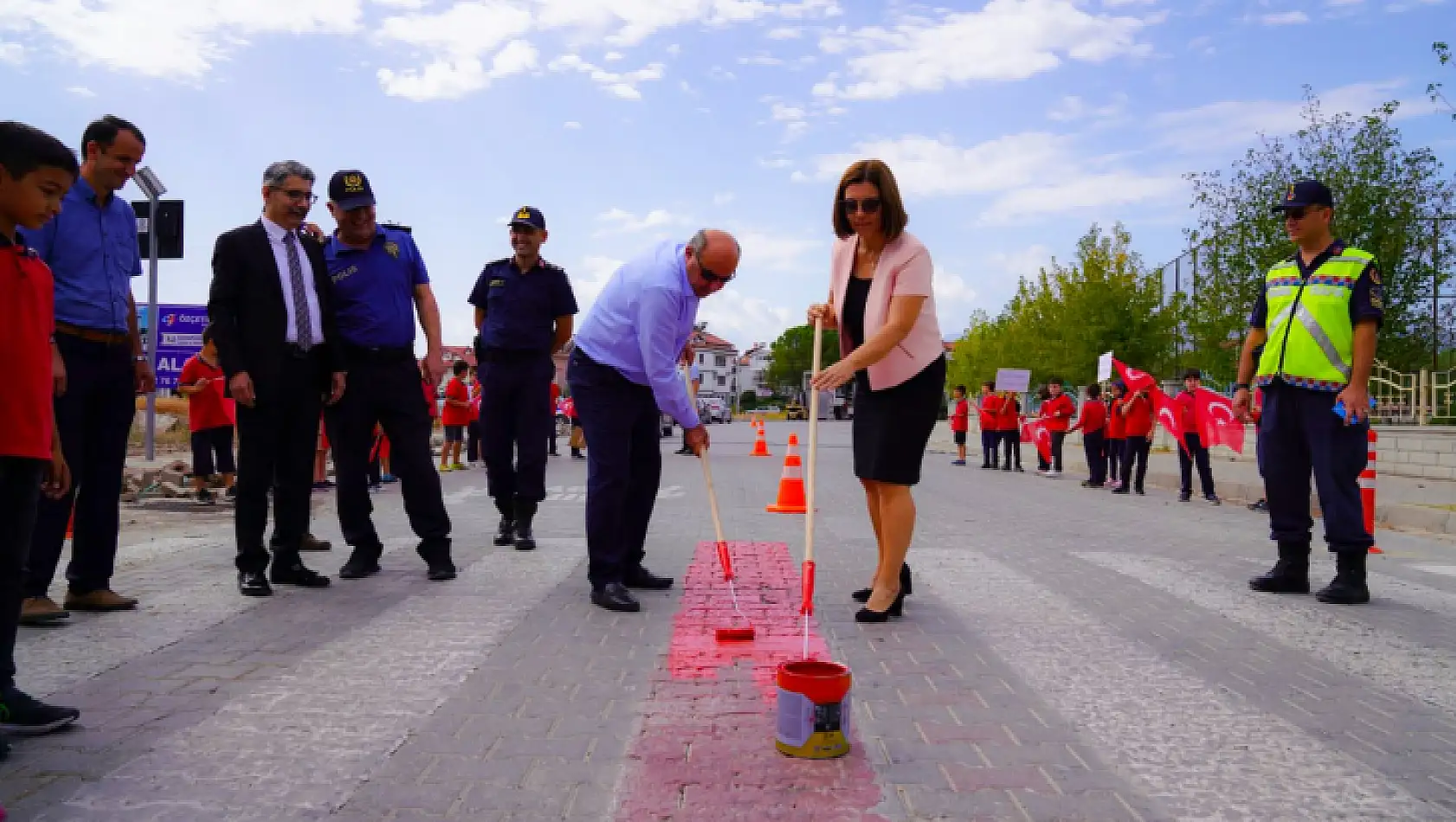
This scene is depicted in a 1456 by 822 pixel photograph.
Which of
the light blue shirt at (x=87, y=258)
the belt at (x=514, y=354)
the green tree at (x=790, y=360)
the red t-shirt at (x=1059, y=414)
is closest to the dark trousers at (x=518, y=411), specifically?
the belt at (x=514, y=354)

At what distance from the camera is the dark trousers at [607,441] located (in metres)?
4.96

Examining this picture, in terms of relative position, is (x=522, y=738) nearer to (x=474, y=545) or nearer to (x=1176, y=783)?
(x=1176, y=783)

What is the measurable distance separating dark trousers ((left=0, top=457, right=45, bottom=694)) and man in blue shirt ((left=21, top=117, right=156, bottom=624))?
1.53m

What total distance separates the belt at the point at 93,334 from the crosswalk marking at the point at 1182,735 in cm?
391

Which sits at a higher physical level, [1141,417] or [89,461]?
[1141,417]

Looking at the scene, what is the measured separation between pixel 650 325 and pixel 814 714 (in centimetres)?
234

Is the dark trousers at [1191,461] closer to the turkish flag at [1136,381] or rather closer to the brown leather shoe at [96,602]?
the turkish flag at [1136,381]

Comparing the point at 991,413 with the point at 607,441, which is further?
the point at 991,413

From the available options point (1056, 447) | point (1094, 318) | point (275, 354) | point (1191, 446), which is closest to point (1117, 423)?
point (1191, 446)

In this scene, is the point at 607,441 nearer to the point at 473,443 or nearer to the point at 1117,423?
the point at 1117,423

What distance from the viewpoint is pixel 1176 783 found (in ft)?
8.82

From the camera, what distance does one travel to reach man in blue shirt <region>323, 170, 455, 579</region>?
5574 millimetres

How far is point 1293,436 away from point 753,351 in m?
188

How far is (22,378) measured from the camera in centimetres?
287
